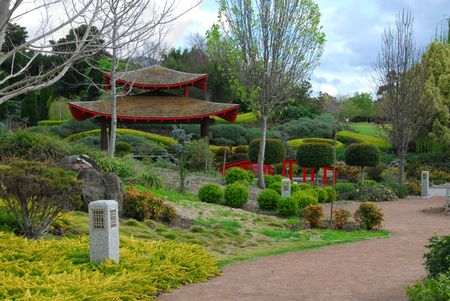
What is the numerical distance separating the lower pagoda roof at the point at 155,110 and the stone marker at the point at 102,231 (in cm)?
2110

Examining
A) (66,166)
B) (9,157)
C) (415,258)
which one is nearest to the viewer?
(415,258)

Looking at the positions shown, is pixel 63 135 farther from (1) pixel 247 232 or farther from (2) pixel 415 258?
(2) pixel 415 258

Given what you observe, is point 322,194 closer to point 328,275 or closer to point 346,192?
point 346,192

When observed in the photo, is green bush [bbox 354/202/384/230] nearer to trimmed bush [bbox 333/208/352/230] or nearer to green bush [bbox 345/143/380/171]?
trimmed bush [bbox 333/208/352/230]

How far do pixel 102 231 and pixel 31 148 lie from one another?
996 cm

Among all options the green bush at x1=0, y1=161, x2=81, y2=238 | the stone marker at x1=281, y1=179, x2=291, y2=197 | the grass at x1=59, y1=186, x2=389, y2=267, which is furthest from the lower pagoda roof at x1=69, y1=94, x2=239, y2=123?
the green bush at x1=0, y1=161, x2=81, y2=238

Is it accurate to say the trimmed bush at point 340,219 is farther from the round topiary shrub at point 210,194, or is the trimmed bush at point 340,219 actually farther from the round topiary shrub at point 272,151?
the round topiary shrub at point 272,151

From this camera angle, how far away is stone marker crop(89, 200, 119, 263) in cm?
759

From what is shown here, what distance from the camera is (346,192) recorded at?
21.8 meters

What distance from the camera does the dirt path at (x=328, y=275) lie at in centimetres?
729

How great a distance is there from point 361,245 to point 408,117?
541 inches

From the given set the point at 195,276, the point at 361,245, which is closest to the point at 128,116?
the point at 361,245

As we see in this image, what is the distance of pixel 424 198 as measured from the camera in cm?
2236

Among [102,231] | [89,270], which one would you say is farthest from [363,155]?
[89,270]
